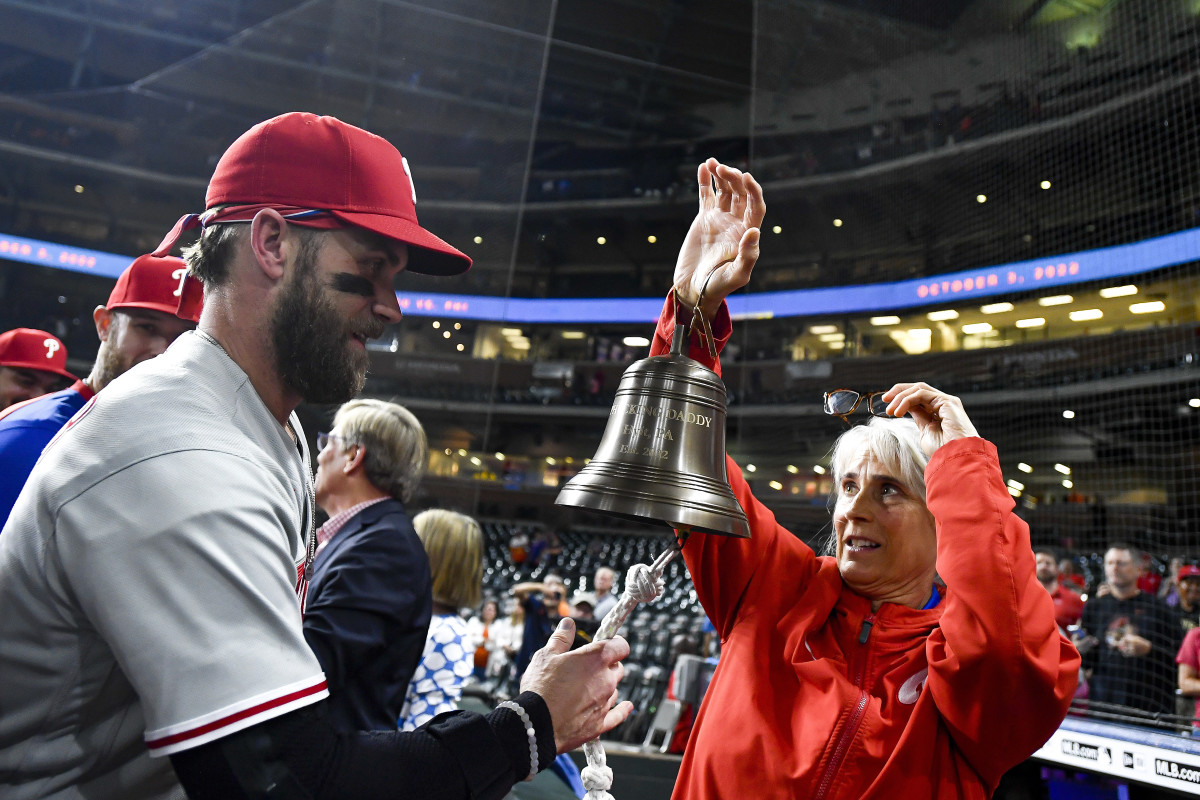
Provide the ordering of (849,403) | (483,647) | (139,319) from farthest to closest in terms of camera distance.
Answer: (483,647) < (139,319) < (849,403)

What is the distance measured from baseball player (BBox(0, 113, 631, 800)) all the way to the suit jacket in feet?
2.74

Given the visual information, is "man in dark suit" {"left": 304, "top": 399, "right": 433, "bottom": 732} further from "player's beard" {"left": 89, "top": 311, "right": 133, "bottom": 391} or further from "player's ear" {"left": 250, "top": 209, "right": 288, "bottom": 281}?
"player's ear" {"left": 250, "top": 209, "right": 288, "bottom": 281}

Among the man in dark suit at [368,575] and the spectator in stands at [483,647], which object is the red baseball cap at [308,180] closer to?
the man in dark suit at [368,575]

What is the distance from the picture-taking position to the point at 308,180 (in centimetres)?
108

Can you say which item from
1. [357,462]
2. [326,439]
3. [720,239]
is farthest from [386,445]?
→ [720,239]

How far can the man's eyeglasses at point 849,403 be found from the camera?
1.66m

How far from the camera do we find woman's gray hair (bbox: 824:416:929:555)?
1594 mm

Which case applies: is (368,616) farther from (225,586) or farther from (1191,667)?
(1191,667)

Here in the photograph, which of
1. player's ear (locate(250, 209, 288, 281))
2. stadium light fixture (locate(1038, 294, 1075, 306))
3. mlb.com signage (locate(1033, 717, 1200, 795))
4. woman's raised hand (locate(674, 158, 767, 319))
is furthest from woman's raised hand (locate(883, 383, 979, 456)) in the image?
stadium light fixture (locate(1038, 294, 1075, 306))

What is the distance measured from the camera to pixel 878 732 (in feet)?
4.38

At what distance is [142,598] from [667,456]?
0.71 meters

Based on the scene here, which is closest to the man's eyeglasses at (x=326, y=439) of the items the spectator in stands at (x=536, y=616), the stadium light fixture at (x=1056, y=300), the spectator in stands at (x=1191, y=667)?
the spectator in stands at (x=536, y=616)

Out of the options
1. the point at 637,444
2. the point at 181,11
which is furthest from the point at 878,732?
the point at 181,11

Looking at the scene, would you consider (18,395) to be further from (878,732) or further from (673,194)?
(673,194)
